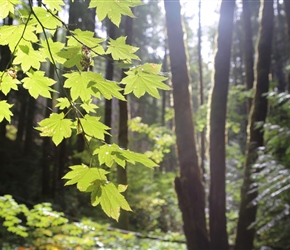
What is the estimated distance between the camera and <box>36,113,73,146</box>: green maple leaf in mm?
1148

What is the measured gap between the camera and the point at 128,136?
815 cm

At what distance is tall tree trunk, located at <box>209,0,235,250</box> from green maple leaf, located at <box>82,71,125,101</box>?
4.98 m

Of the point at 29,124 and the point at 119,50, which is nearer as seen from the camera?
the point at 119,50

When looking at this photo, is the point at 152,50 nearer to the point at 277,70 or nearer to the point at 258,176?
the point at 277,70

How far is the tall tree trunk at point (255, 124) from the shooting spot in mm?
6113

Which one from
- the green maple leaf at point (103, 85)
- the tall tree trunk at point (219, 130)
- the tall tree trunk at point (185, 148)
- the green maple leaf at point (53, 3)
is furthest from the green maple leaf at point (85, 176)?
the tall tree trunk at point (219, 130)

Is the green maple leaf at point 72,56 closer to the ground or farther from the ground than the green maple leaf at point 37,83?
farther from the ground

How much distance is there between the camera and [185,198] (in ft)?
17.7

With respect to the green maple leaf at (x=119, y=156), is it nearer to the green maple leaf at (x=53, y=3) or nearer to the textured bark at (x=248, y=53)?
the green maple leaf at (x=53, y=3)

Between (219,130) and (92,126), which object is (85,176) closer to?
(92,126)

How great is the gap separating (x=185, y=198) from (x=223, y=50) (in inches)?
110

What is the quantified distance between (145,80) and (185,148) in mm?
4525

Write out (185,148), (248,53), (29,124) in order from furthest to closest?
(29,124)
(248,53)
(185,148)

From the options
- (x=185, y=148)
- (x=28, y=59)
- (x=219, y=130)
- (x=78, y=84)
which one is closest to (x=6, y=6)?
(x=28, y=59)
